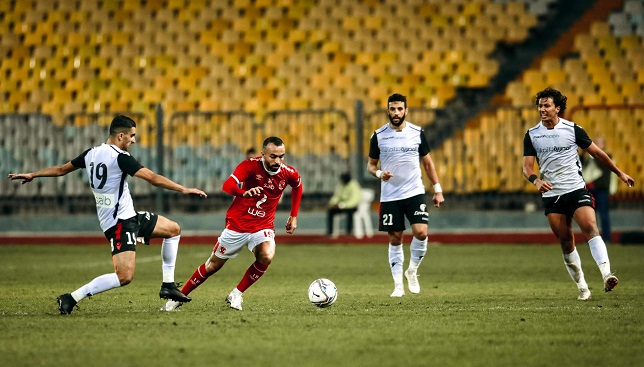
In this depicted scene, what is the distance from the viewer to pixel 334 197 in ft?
73.5

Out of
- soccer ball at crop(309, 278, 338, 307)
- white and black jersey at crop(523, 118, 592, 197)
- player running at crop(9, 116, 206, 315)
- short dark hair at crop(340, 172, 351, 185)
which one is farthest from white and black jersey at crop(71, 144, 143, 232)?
short dark hair at crop(340, 172, 351, 185)

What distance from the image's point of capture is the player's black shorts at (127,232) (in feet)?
32.4

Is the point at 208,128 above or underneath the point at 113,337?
above

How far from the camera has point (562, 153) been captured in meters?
11.3

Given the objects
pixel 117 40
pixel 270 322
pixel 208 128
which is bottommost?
pixel 270 322

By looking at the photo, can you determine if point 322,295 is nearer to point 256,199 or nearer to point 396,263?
point 256,199

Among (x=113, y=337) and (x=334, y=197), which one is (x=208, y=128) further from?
(x=113, y=337)

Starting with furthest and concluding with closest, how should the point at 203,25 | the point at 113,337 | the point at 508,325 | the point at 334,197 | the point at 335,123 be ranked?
the point at 203,25 → the point at 335,123 → the point at 334,197 → the point at 508,325 → the point at 113,337

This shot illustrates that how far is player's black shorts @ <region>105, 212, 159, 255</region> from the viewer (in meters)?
9.88

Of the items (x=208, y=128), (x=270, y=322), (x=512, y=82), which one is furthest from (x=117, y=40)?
(x=270, y=322)

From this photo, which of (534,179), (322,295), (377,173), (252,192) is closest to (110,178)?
(252,192)

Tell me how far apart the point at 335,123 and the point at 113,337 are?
15786 millimetres

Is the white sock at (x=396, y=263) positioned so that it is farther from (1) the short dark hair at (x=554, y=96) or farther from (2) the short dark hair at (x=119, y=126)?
(2) the short dark hair at (x=119, y=126)

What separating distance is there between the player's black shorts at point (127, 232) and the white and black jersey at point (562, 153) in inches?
170
